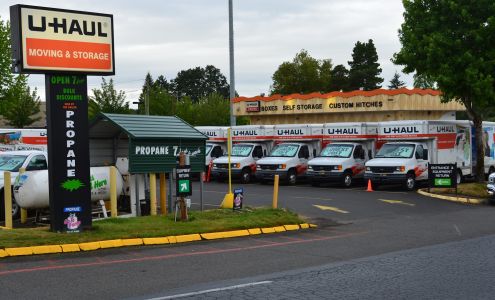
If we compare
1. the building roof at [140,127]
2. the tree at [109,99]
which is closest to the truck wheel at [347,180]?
the building roof at [140,127]

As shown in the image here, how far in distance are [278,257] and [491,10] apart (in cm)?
1594

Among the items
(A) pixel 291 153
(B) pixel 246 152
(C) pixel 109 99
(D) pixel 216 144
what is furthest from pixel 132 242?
(C) pixel 109 99

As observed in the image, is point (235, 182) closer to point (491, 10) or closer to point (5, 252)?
point (491, 10)

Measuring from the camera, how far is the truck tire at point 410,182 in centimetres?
2628

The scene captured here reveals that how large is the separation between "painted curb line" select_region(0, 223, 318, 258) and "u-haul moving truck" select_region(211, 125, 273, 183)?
1566 cm

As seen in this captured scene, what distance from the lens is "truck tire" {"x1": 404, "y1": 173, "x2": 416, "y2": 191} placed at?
26.3m

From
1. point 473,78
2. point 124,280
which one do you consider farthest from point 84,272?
point 473,78

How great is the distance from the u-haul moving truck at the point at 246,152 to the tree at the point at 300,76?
42.5m

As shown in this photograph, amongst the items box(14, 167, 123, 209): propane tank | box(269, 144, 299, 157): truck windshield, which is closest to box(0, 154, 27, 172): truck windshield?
box(14, 167, 123, 209): propane tank

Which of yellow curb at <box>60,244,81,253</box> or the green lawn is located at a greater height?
the green lawn

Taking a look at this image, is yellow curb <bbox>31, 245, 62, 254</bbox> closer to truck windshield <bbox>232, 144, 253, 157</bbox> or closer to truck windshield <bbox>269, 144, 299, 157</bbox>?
truck windshield <bbox>269, 144, 299, 157</bbox>

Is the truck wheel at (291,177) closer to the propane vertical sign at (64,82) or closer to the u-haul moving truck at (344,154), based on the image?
the u-haul moving truck at (344,154)

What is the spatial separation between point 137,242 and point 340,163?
1651 centimetres

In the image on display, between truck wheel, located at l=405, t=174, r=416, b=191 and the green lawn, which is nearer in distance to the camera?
the green lawn
